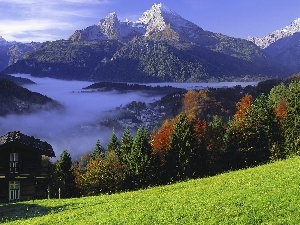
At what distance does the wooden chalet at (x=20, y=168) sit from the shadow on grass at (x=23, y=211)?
15.7 meters

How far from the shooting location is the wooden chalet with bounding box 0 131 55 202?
62.1m

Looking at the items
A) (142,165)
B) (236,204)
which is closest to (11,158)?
(142,165)

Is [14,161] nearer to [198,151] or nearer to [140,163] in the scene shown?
[140,163]

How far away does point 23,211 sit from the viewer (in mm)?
42188

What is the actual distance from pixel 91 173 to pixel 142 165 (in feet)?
52.1

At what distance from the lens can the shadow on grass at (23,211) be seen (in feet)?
127

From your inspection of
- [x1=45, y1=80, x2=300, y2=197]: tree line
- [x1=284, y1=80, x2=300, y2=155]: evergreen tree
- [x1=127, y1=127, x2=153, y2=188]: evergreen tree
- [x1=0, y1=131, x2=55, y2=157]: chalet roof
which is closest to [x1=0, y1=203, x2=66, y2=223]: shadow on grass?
[x1=0, y1=131, x2=55, y2=157]: chalet roof

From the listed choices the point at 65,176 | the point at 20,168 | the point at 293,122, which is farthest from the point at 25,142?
the point at 293,122

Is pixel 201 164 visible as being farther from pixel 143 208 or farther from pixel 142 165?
pixel 143 208

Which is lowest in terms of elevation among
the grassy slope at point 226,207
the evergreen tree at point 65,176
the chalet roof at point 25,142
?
the evergreen tree at point 65,176

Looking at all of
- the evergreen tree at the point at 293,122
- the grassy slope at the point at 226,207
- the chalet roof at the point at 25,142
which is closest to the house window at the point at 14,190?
the chalet roof at the point at 25,142

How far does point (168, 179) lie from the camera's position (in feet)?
276

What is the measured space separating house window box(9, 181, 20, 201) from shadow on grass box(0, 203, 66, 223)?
54.5ft

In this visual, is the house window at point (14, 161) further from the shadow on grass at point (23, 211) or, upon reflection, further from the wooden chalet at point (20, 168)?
the shadow on grass at point (23, 211)
